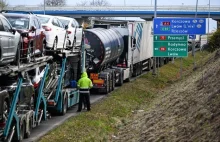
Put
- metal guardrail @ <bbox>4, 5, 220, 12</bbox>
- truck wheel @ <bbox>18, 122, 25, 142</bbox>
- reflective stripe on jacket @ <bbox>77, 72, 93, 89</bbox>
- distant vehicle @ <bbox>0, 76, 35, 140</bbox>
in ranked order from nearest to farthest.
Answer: distant vehicle @ <bbox>0, 76, 35, 140</bbox> → truck wheel @ <bbox>18, 122, 25, 142</bbox> → reflective stripe on jacket @ <bbox>77, 72, 93, 89</bbox> → metal guardrail @ <bbox>4, 5, 220, 12</bbox>

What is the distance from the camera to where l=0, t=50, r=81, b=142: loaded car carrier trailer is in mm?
14891

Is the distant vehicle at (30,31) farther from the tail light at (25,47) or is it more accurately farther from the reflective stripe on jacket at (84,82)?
the reflective stripe on jacket at (84,82)

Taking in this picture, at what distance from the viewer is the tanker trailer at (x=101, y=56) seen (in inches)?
1099

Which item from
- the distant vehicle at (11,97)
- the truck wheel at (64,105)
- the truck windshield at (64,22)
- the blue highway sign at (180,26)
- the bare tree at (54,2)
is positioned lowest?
the truck wheel at (64,105)

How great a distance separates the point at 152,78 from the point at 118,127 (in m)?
18.7

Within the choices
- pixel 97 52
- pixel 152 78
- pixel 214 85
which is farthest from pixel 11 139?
pixel 152 78

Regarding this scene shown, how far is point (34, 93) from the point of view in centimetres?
1795

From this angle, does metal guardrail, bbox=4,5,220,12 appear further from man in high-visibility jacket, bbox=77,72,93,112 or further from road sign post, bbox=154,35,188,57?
man in high-visibility jacket, bbox=77,72,93,112

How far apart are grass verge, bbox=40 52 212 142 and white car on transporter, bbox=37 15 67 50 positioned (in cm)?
277

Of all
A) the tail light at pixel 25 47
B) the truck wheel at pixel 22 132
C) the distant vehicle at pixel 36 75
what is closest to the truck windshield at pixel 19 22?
the distant vehicle at pixel 36 75

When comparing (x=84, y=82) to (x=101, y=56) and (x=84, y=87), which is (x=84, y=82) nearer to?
(x=84, y=87)

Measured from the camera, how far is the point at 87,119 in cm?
2048

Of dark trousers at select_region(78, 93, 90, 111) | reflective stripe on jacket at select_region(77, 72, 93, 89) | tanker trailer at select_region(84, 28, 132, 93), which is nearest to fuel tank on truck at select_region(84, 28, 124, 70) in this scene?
tanker trailer at select_region(84, 28, 132, 93)

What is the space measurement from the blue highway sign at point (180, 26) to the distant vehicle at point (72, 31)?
12.7 meters
